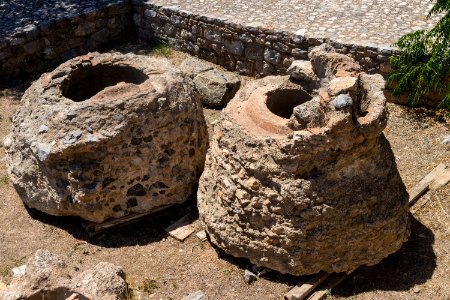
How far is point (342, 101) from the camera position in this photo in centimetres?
426

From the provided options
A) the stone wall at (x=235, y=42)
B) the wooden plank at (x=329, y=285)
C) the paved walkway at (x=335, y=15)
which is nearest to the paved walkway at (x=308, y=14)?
the paved walkway at (x=335, y=15)

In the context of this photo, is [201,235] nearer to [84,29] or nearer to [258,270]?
[258,270]

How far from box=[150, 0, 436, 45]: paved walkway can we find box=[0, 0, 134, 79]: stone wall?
893 millimetres

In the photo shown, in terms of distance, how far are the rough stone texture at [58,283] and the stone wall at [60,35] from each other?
4973 millimetres

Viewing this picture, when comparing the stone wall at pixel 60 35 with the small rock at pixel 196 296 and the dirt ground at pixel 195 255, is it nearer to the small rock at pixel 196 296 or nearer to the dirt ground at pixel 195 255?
the dirt ground at pixel 195 255

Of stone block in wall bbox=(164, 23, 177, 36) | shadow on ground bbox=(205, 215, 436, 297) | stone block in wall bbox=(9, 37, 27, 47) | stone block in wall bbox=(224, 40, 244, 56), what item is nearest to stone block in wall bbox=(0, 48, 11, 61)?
stone block in wall bbox=(9, 37, 27, 47)

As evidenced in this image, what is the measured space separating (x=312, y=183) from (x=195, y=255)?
1.45 m

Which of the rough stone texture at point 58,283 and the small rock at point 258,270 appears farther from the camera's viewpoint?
the small rock at point 258,270

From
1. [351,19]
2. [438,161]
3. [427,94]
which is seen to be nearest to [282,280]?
[438,161]

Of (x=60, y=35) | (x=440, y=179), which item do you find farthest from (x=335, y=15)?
(x=60, y=35)

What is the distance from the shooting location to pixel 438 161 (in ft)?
20.9

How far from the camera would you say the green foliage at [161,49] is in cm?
951

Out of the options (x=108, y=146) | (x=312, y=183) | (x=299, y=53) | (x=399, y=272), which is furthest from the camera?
(x=299, y=53)

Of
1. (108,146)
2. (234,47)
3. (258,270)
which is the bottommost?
(258,270)
